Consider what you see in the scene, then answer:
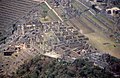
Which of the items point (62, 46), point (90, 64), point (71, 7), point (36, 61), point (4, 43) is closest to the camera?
point (90, 64)

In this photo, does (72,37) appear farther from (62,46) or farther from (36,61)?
(36,61)

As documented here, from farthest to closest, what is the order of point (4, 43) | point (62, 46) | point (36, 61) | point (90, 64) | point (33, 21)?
point (33, 21)
point (4, 43)
point (62, 46)
point (36, 61)
point (90, 64)

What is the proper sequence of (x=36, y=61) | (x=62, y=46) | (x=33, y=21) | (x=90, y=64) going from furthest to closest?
1. (x=33, y=21)
2. (x=62, y=46)
3. (x=36, y=61)
4. (x=90, y=64)

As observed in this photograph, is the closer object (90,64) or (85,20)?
(90,64)

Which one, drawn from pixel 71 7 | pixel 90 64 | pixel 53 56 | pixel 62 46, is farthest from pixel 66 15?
pixel 90 64

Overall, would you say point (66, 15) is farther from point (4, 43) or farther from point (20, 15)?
point (4, 43)

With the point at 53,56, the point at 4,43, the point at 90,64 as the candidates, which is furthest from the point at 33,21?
the point at 90,64
